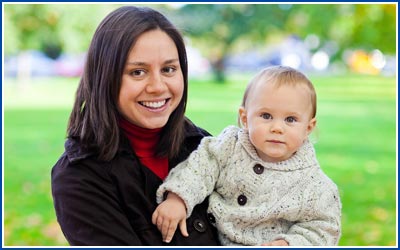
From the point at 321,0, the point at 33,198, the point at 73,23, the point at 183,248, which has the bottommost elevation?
the point at 33,198

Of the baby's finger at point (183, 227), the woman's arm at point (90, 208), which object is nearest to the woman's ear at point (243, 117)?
the baby's finger at point (183, 227)

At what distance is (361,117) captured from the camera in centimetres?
1484

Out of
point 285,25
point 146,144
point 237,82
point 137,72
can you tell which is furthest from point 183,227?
point 237,82

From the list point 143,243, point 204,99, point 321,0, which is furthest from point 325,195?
point 204,99

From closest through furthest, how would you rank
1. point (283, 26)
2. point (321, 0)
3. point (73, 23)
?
point (321, 0) → point (73, 23) → point (283, 26)

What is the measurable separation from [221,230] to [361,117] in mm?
12859

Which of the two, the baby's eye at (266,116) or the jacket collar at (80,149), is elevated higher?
the baby's eye at (266,116)

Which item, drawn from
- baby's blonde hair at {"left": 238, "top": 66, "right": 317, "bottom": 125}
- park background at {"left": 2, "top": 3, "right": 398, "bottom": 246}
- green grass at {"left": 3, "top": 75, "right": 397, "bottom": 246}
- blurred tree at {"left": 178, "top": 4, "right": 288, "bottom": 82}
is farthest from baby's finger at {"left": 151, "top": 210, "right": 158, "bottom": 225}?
blurred tree at {"left": 178, "top": 4, "right": 288, "bottom": 82}

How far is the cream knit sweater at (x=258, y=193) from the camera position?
2346mm

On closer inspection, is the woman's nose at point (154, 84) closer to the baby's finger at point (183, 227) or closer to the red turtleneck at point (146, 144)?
the red turtleneck at point (146, 144)

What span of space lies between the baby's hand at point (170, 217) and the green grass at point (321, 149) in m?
4.03

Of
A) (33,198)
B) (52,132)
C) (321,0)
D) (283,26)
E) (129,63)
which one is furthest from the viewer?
(283,26)

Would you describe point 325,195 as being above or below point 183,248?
above

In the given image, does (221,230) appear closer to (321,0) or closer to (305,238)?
(305,238)
